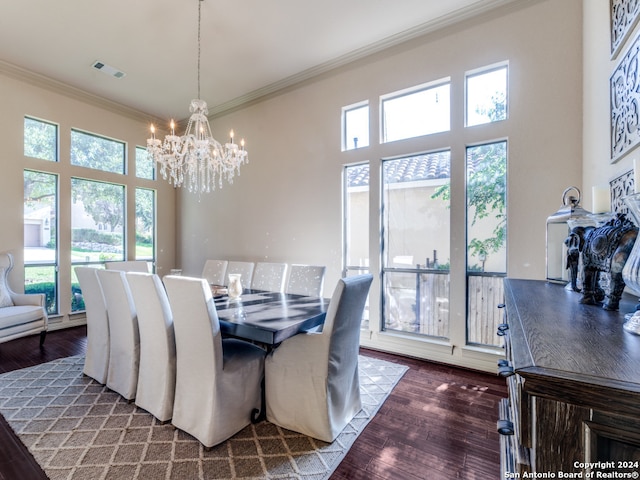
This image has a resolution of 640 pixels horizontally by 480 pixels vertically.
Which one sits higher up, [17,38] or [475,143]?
[17,38]

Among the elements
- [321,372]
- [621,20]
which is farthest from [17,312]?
[621,20]

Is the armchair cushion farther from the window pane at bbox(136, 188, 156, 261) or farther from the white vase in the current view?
the white vase

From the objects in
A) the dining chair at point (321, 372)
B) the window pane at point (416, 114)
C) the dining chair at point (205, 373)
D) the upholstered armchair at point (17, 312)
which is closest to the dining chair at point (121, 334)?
the dining chair at point (205, 373)

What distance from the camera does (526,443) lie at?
76cm

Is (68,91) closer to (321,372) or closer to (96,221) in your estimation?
(96,221)

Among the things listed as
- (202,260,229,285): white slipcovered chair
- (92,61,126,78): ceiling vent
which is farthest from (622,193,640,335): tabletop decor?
(92,61,126,78): ceiling vent

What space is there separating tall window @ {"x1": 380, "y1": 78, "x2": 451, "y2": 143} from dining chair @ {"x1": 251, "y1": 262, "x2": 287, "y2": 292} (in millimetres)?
2034

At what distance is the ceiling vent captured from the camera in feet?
12.6

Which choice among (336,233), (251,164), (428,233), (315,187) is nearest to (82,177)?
(251,164)

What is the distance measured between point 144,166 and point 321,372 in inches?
207

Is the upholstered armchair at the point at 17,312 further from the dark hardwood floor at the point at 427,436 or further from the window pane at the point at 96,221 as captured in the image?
the window pane at the point at 96,221

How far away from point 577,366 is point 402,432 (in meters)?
1.72

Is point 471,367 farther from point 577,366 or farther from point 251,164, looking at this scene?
point 251,164

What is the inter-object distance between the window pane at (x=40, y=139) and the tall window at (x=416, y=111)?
4763 millimetres
